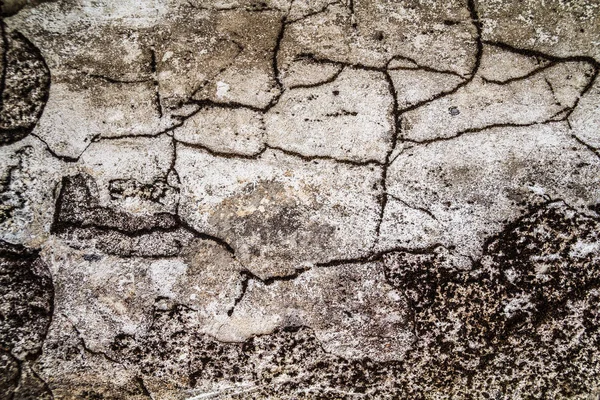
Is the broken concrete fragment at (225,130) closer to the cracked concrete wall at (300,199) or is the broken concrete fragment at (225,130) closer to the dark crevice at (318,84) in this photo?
the cracked concrete wall at (300,199)

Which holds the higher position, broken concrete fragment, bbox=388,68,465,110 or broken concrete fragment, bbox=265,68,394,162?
broken concrete fragment, bbox=388,68,465,110

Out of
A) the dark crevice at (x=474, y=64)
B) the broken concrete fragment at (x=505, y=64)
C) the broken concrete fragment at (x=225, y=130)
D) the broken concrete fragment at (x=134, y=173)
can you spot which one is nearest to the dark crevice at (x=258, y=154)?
the broken concrete fragment at (x=225, y=130)

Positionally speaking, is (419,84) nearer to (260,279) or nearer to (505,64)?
(505,64)

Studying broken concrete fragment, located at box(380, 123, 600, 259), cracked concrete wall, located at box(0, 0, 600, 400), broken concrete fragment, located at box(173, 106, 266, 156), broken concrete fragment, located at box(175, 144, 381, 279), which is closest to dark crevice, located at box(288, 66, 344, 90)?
cracked concrete wall, located at box(0, 0, 600, 400)

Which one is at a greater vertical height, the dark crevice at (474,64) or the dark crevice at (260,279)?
the dark crevice at (474,64)

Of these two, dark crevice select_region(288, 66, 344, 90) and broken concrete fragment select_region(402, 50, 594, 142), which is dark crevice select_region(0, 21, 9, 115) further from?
broken concrete fragment select_region(402, 50, 594, 142)

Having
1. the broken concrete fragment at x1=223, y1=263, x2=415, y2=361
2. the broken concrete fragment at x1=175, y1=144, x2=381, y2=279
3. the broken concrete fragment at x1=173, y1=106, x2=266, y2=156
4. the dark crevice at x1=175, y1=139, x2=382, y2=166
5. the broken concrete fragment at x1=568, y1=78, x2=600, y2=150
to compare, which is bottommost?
the broken concrete fragment at x1=223, y1=263, x2=415, y2=361

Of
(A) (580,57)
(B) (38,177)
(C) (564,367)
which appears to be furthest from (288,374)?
(A) (580,57)

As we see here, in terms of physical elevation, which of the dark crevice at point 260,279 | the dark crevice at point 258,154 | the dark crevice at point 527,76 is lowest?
the dark crevice at point 260,279
